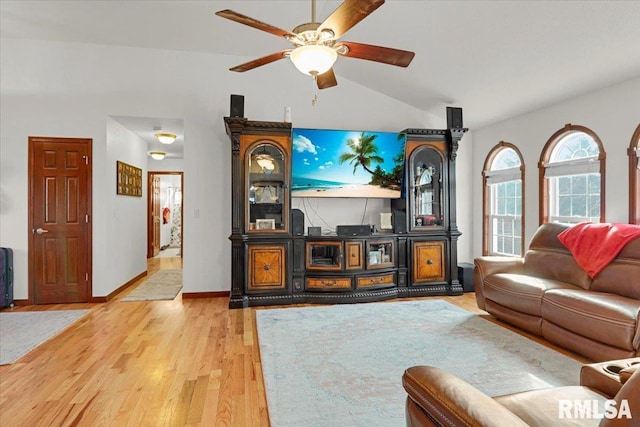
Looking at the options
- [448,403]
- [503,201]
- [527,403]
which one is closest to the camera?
[448,403]

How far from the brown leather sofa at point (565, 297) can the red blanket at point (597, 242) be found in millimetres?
48

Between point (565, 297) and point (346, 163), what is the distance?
9.50 ft

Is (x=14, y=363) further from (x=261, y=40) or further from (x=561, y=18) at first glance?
(x=561, y=18)

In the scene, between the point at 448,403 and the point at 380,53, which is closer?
the point at 448,403

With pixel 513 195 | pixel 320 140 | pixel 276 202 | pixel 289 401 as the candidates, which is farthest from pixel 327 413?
pixel 513 195

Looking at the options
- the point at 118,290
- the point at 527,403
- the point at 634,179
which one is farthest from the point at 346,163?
the point at 527,403

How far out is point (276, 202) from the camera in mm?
4609

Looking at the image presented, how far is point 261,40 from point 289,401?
407 cm

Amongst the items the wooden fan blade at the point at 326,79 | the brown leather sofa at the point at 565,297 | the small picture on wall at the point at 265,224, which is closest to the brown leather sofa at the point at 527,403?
the brown leather sofa at the point at 565,297

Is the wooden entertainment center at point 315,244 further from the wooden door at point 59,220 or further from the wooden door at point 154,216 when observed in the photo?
the wooden door at point 154,216

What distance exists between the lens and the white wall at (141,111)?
4484 millimetres

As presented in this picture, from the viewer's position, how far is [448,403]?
1.01m

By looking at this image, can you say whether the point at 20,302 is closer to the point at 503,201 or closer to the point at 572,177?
the point at 503,201

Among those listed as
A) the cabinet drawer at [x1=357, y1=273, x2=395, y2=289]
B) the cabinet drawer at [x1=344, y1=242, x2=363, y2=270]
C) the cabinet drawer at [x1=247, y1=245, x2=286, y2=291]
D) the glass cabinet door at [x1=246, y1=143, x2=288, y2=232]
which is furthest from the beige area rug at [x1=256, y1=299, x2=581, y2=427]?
the glass cabinet door at [x1=246, y1=143, x2=288, y2=232]
